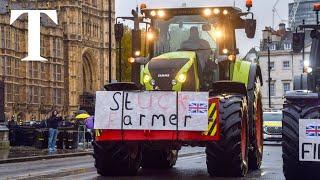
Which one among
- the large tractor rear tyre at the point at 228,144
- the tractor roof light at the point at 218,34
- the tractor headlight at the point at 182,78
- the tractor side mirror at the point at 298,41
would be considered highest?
the tractor roof light at the point at 218,34

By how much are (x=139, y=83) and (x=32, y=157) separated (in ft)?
42.6

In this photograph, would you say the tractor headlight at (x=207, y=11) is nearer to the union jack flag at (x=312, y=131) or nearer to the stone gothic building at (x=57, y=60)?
the union jack flag at (x=312, y=131)

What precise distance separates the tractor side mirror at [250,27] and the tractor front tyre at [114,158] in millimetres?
3139

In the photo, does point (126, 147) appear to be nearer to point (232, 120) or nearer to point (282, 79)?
point (232, 120)

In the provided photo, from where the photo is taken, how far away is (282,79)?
112 metres

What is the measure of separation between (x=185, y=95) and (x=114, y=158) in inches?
72.7

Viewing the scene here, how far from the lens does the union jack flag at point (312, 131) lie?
12039 mm

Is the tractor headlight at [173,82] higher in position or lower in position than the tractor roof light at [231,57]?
lower

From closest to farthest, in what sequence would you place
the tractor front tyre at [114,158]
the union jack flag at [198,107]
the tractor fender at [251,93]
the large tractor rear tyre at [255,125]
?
1. the union jack flag at [198,107]
2. the tractor front tyre at [114,158]
3. the tractor fender at [251,93]
4. the large tractor rear tyre at [255,125]

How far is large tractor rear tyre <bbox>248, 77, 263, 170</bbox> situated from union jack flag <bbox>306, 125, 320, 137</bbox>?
434 cm

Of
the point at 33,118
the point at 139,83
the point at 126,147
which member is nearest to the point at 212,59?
the point at 139,83

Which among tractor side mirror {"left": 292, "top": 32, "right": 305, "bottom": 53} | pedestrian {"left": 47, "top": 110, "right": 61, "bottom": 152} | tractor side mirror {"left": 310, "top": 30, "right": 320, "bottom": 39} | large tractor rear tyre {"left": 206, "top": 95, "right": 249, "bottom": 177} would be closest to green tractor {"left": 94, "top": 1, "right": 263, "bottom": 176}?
large tractor rear tyre {"left": 206, "top": 95, "right": 249, "bottom": 177}

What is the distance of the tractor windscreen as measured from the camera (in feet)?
52.0

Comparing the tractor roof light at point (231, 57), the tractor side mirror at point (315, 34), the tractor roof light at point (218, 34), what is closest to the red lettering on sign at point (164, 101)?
the tractor roof light at point (231, 57)
